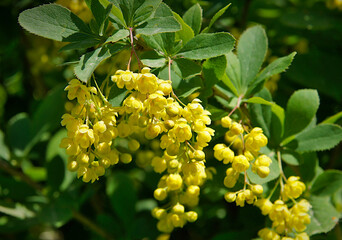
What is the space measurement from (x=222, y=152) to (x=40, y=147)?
1529 mm

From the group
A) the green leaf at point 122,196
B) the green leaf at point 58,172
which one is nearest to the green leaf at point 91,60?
the green leaf at point 58,172

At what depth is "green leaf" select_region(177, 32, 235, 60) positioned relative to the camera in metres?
1.18

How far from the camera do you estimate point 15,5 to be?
2.39 metres

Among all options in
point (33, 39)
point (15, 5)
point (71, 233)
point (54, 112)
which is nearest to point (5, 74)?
point (33, 39)

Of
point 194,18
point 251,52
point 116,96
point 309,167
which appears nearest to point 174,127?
point 116,96

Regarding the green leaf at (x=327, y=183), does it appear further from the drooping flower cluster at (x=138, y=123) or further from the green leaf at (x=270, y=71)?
the drooping flower cluster at (x=138, y=123)

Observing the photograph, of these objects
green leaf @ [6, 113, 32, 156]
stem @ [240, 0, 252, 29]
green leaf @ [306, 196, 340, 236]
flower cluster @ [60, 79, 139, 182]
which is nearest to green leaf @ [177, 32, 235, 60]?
flower cluster @ [60, 79, 139, 182]

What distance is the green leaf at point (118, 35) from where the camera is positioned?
43.5 inches

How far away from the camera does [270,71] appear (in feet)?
4.48

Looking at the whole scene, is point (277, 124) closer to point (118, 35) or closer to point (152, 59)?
Answer: point (152, 59)

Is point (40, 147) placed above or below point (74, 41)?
below

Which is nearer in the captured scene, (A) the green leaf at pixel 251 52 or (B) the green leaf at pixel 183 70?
(B) the green leaf at pixel 183 70

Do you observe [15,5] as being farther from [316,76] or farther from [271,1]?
[316,76]

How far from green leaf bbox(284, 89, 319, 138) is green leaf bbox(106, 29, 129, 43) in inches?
28.5
